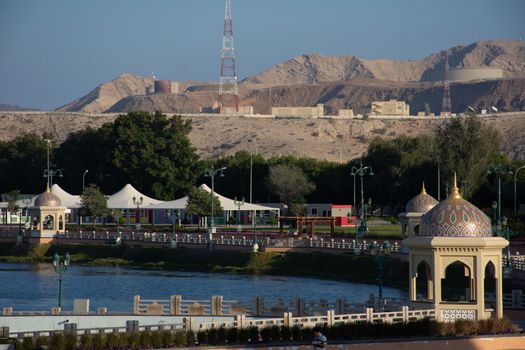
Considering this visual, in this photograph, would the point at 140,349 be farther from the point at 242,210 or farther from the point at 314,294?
the point at 242,210

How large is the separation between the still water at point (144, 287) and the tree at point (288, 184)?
3606 cm

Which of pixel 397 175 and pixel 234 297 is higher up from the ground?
pixel 397 175

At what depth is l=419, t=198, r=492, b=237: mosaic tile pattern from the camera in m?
41.0

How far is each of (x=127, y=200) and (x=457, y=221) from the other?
7180cm

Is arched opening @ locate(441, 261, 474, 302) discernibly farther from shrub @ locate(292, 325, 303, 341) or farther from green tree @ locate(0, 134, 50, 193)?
green tree @ locate(0, 134, 50, 193)

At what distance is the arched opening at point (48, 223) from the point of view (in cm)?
9994

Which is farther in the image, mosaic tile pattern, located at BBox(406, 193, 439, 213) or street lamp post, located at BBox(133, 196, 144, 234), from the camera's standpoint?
street lamp post, located at BBox(133, 196, 144, 234)

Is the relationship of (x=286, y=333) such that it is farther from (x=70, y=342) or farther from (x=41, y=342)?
(x=41, y=342)

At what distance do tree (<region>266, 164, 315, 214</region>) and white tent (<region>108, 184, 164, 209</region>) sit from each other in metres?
12.9

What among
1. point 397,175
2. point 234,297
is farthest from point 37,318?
point 397,175

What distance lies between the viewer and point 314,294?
68500 millimetres

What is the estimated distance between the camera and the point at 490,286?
6212cm

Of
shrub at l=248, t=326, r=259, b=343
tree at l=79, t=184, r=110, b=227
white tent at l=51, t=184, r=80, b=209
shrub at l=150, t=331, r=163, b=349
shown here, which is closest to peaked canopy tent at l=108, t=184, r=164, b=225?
tree at l=79, t=184, r=110, b=227

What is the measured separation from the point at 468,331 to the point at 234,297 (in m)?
27.9
